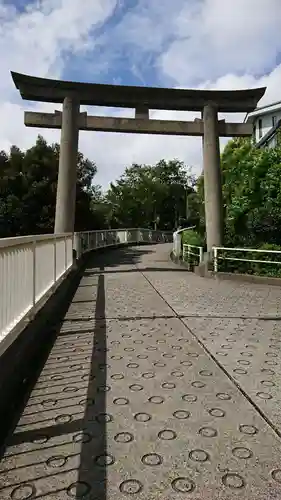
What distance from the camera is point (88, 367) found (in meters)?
3.82

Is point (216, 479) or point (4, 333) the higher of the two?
→ point (4, 333)

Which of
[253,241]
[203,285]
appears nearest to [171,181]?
[253,241]

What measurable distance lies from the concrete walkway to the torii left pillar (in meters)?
6.58

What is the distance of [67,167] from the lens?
12.1m

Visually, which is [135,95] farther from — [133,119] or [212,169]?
[212,169]

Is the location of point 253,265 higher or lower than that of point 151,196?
lower

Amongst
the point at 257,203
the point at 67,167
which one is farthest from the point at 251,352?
the point at 257,203

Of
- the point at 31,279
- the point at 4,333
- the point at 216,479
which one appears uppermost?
the point at 31,279

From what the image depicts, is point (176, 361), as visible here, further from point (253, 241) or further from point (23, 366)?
point (253, 241)

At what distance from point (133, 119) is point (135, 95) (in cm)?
71

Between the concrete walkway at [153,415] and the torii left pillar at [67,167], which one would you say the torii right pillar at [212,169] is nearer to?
the torii left pillar at [67,167]

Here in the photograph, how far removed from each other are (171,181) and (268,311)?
46.9 m

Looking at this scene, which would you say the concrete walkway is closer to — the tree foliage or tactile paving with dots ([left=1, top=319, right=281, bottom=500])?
tactile paving with dots ([left=1, top=319, right=281, bottom=500])

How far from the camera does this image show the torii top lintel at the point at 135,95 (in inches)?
465
